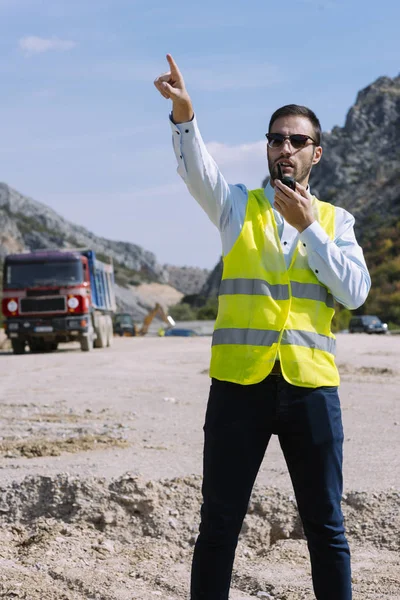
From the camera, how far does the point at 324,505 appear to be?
10.7ft

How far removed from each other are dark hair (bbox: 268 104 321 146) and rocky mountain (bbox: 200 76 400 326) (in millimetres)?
54392

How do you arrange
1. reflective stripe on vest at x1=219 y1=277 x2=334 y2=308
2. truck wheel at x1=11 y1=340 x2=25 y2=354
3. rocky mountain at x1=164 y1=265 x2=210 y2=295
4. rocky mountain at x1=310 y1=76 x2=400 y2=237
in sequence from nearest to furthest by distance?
1. reflective stripe on vest at x1=219 y1=277 x2=334 y2=308
2. truck wheel at x1=11 y1=340 x2=25 y2=354
3. rocky mountain at x1=310 y1=76 x2=400 y2=237
4. rocky mountain at x1=164 y1=265 x2=210 y2=295

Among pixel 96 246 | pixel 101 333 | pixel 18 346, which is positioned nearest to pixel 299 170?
pixel 18 346

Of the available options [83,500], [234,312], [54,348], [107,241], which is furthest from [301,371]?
[107,241]

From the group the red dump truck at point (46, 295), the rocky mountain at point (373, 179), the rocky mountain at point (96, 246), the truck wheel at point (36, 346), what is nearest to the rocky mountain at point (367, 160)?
the rocky mountain at point (373, 179)

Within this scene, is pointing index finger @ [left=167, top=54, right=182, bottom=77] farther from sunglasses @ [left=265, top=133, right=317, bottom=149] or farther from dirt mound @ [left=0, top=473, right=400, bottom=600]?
dirt mound @ [left=0, top=473, right=400, bottom=600]

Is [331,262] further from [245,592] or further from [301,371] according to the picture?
[245,592]

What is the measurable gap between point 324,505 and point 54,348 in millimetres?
25334

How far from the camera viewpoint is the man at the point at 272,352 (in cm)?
323

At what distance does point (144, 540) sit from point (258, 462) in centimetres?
257

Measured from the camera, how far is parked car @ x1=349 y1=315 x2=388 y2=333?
151 ft

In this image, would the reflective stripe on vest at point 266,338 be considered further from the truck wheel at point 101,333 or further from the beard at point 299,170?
the truck wheel at point 101,333

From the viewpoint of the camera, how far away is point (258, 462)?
331 centimetres

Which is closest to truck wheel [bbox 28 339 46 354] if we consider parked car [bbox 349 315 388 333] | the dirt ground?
the dirt ground
